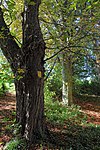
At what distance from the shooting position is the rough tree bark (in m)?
2.90

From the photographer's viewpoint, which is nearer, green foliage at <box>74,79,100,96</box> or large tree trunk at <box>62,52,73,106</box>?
large tree trunk at <box>62,52,73,106</box>

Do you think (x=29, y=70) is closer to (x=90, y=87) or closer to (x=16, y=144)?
(x=16, y=144)

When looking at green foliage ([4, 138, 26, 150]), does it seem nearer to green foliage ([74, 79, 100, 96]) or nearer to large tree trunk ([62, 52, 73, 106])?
large tree trunk ([62, 52, 73, 106])

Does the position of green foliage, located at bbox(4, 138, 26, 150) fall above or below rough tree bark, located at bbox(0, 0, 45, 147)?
below

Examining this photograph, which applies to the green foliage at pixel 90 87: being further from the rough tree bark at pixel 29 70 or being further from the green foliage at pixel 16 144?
the green foliage at pixel 16 144

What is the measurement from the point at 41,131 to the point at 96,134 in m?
1.36

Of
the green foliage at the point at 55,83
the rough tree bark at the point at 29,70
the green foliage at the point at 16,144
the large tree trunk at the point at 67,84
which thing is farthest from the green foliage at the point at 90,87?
the green foliage at the point at 16,144

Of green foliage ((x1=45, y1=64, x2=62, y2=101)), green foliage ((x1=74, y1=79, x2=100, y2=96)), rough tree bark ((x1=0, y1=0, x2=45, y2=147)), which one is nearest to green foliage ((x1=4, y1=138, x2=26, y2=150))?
rough tree bark ((x1=0, y1=0, x2=45, y2=147))

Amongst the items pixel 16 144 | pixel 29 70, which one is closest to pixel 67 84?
pixel 29 70

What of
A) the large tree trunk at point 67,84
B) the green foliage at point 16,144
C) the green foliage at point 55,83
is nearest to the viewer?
the green foliage at point 16,144

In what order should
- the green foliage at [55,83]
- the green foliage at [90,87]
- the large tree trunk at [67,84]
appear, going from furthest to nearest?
the green foliage at [90,87] → the green foliage at [55,83] → the large tree trunk at [67,84]

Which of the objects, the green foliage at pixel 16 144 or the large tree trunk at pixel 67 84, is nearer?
the green foliage at pixel 16 144

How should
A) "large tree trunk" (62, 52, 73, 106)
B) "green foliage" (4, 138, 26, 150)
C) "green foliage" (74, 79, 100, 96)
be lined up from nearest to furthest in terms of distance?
"green foliage" (4, 138, 26, 150), "large tree trunk" (62, 52, 73, 106), "green foliage" (74, 79, 100, 96)

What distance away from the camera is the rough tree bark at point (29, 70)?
2898 millimetres
